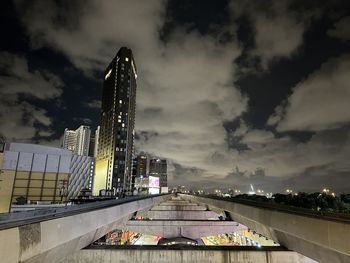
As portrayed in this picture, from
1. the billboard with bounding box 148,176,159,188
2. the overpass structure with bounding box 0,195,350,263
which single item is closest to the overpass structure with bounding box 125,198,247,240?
the overpass structure with bounding box 0,195,350,263

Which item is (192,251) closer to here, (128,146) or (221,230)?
(221,230)

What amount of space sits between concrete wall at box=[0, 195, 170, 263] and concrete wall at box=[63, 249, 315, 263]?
4.89 feet

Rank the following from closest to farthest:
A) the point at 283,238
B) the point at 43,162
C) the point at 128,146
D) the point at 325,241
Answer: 1. the point at 325,241
2. the point at 283,238
3. the point at 43,162
4. the point at 128,146

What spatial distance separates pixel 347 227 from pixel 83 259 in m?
11.0

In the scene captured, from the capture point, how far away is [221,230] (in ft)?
97.8

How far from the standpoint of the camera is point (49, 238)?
28.3 feet

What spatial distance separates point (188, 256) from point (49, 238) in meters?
6.74

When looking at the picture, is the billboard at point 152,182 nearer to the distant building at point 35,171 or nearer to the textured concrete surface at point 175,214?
the distant building at point 35,171

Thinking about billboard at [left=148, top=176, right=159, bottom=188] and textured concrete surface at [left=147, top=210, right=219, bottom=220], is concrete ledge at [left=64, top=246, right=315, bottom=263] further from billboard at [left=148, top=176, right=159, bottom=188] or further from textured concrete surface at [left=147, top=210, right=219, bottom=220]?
billboard at [left=148, top=176, right=159, bottom=188]

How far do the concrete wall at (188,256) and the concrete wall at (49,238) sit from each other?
4.89ft

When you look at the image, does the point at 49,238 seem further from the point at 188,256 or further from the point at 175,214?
the point at 175,214

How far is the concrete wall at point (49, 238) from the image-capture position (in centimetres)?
665

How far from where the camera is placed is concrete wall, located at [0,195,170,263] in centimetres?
665

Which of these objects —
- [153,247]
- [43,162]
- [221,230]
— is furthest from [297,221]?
[43,162]
